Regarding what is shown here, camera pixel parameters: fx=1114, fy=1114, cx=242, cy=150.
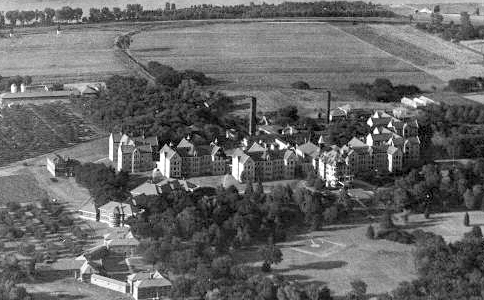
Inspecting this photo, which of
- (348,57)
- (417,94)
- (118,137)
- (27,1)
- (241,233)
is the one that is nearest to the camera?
(241,233)

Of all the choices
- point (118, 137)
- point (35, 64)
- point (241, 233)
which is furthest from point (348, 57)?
point (241, 233)

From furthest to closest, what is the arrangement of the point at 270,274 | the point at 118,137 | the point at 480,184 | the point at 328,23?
the point at 328,23, the point at 118,137, the point at 480,184, the point at 270,274

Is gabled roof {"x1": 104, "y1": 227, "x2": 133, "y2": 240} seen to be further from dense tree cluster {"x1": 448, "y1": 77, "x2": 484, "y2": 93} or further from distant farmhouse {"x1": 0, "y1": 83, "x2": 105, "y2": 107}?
dense tree cluster {"x1": 448, "y1": 77, "x2": 484, "y2": 93}

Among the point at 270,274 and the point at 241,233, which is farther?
the point at 241,233

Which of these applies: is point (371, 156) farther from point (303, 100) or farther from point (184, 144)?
point (303, 100)

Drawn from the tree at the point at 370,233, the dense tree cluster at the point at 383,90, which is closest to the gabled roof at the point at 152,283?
the tree at the point at 370,233

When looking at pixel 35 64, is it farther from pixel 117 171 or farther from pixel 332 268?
pixel 332 268

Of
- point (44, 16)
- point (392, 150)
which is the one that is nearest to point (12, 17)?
point (44, 16)
